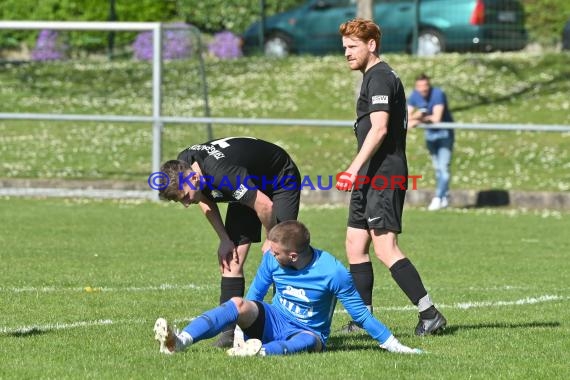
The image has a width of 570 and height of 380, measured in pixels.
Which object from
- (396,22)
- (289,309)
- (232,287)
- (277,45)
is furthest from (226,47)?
(289,309)

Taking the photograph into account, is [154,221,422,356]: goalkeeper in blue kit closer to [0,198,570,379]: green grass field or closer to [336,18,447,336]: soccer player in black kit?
[0,198,570,379]: green grass field

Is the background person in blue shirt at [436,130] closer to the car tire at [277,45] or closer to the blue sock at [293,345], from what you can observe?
the car tire at [277,45]

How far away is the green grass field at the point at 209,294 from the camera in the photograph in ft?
22.4

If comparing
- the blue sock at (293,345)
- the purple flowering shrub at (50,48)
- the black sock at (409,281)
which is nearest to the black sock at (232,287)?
the blue sock at (293,345)

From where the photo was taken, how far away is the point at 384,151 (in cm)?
811

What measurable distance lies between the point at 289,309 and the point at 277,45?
21.2m

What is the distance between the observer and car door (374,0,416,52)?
86.9 feet

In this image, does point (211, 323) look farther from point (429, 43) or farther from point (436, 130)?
point (429, 43)

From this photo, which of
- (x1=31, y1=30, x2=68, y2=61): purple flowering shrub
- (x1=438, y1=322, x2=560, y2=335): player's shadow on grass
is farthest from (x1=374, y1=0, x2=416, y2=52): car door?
(x1=438, y1=322, x2=560, y2=335): player's shadow on grass

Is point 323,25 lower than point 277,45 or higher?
higher

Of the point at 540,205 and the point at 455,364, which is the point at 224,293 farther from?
the point at 540,205

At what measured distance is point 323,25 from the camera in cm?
2733

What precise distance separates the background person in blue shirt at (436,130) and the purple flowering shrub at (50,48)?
24.9ft

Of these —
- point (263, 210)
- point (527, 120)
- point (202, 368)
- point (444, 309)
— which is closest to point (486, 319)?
point (444, 309)
